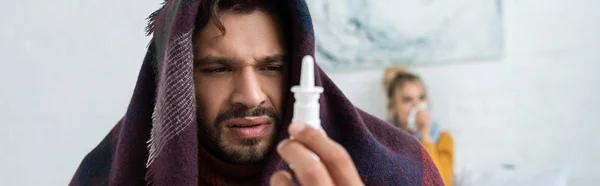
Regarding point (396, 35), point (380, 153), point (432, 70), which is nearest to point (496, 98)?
point (432, 70)

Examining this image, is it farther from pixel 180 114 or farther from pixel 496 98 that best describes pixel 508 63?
pixel 180 114

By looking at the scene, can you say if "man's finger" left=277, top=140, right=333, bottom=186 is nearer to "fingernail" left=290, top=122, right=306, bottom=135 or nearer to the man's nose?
"fingernail" left=290, top=122, right=306, bottom=135

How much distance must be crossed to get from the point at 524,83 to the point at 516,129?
0.20 meters

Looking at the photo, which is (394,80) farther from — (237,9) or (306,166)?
(306,166)

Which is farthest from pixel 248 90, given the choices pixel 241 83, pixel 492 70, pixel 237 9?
pixel 492 70

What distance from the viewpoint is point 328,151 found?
42 centimetres

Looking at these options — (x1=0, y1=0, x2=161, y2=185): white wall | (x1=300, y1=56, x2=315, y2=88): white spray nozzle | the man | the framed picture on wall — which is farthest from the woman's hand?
(x1=300, y1=56, x2=315, y2=88): white spray nozzle

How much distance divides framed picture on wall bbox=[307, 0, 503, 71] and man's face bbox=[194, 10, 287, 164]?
1.25 meters

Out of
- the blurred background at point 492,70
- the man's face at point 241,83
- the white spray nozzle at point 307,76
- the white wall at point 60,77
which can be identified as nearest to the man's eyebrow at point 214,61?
the man's face at point 241,83

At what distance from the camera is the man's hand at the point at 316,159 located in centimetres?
42

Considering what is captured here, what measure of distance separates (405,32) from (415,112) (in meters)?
0.32

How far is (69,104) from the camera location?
4.94 feet

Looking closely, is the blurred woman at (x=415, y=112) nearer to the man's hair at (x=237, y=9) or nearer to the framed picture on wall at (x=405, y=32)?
the framed picture on wall at (x=405, y=32)

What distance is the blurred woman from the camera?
218 cm
